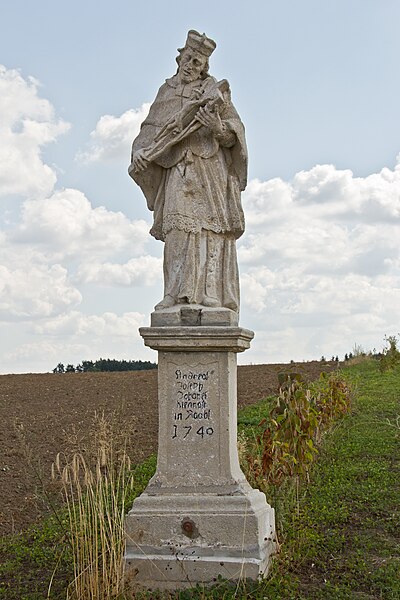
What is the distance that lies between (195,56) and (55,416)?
8.64m

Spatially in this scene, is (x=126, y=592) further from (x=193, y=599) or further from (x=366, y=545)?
(x=366, y=545)

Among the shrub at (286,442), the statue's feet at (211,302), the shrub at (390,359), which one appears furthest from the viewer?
the shrub at (390,359)

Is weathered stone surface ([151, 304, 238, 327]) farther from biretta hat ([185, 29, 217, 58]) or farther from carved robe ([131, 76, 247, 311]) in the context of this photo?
biretta hat ([185, 29, 217, 58])

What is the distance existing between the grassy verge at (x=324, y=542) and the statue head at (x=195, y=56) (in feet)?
10.9

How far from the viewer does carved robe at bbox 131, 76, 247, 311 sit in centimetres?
629

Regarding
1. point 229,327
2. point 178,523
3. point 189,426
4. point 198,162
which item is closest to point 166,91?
point 198,162

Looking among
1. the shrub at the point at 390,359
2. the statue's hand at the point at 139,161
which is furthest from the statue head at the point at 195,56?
the shrub at the point at 390,359

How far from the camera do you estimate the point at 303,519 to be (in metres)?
7.20

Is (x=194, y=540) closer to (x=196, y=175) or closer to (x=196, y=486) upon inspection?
(x=196, y=486)

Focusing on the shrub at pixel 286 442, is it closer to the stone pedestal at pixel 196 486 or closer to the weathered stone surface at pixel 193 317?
the stone pedestal at pixel 196 486

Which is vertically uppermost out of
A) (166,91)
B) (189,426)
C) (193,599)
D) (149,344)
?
(166,91)

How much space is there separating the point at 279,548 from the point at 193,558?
2.80ft

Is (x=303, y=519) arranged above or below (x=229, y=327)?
below

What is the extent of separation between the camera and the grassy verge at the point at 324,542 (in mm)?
5691
